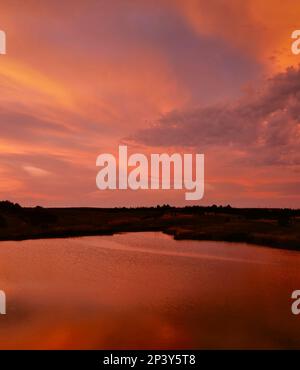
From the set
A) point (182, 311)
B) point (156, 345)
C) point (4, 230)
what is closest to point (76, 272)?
point (182, 311)

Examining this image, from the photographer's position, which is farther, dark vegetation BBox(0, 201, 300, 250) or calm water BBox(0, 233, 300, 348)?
dark vegetation BBox(0, 201, 300, 250)

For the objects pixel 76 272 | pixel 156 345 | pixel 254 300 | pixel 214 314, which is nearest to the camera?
pixel 156 345

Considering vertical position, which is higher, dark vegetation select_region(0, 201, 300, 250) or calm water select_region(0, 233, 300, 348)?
dark vegetation select_region(0, 201, 300, 250)

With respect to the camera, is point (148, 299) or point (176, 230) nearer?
point (148, 299)

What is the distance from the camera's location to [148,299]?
2919 cm

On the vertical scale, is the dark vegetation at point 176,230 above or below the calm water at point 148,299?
above

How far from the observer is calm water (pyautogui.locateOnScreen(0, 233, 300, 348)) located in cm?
2131

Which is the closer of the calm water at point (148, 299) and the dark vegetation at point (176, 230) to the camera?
the calm water at point (148, 299)

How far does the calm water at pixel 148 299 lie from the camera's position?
69.9 feet
